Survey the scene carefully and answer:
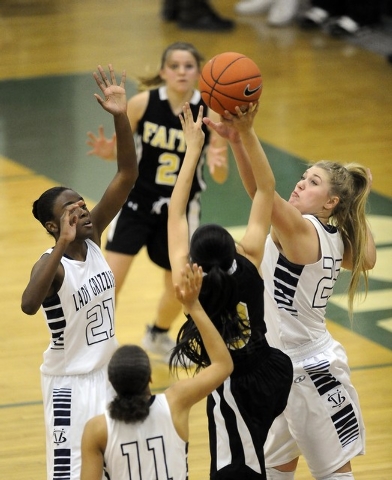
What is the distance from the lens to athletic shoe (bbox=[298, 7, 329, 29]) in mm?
14938

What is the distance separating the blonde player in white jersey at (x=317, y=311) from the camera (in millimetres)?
4492

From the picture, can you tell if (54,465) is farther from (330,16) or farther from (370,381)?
(330,16)

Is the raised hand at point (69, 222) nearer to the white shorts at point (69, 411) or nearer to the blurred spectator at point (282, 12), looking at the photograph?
the white shorts at point (69, 411)

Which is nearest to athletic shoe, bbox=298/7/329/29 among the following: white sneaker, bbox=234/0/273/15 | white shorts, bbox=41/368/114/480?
white sneaker, bbox=234/0/273/15

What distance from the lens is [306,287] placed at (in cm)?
449

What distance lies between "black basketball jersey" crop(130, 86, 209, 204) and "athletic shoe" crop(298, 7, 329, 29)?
8653mm

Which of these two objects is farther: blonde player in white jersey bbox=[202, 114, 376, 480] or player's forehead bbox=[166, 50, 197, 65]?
player's forehead bbox=[166, 50, 197, 65]

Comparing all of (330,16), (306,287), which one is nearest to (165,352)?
(306,287)

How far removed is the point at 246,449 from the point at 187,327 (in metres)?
0.52

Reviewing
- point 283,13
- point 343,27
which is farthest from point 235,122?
point 283,13

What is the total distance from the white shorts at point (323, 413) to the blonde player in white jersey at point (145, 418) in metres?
0.92

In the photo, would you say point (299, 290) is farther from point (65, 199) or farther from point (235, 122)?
point (65, 199)

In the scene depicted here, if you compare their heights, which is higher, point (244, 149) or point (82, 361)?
point (244, 149)

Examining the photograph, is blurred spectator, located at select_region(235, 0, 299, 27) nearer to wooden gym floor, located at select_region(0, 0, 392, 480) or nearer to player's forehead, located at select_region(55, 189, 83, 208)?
wooden gym floor, located at select_region(0, 0, 392, 480)
